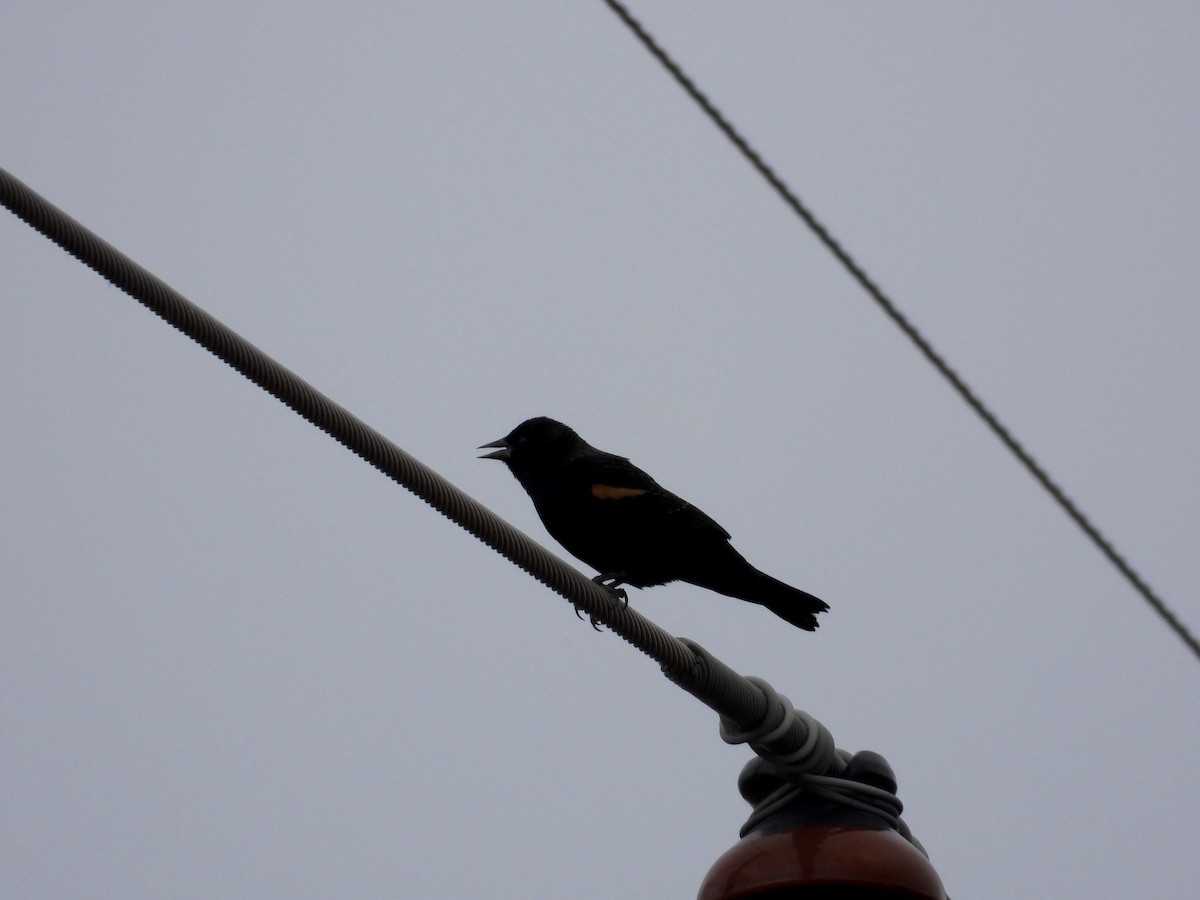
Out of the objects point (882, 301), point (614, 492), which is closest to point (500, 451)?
point (614, 492)

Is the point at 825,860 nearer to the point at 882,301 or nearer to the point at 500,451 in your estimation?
the point at 882,301

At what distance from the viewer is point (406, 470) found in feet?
8.50

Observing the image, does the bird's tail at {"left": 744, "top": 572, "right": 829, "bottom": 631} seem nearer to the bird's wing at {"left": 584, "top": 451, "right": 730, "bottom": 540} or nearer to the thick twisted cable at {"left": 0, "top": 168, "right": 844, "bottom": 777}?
the bird's wing at {"left": 584, "top": 451, "right": 730, "bottom": 540}

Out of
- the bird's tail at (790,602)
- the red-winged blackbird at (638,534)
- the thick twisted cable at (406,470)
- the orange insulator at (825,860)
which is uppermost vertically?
the red-winged blackbird at (638,534)

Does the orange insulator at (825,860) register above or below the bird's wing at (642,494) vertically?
below

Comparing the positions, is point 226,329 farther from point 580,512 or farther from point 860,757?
point 580,512

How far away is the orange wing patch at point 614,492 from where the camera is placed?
5457 mm

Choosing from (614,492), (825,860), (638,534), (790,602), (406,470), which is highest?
(614,492)

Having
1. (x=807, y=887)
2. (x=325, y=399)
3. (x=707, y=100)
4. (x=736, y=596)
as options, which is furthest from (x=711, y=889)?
(x=736, y=596)

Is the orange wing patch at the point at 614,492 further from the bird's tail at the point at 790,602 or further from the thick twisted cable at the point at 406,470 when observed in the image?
the thick twisted cable at the point at 406,470

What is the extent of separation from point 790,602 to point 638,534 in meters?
0.64

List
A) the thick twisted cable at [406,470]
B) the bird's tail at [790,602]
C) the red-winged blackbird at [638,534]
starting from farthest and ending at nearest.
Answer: the red-winged blackbird at [638,534] < the bird's tail at [790,602] < the thick twisted cable at [406,470]

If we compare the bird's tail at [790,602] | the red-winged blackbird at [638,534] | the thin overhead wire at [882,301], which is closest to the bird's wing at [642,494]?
the red-winged blackbird at [638,534]

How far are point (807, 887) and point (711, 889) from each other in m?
0.20
